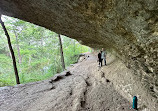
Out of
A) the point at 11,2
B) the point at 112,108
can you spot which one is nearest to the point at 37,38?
the point at 11,2

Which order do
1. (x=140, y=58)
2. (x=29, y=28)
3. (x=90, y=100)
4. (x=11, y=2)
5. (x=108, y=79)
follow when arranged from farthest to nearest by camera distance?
1. (x=29, y=28)
2. (x=108, y=79)
3. (x=11, y=2)
4. (x=90, y=100)
5. (x=140, y=58)

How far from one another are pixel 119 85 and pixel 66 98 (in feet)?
10.5

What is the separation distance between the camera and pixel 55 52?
14.8m

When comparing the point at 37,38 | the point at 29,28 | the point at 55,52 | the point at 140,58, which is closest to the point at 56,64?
the point at 55,52

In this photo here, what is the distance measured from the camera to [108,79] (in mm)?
5625

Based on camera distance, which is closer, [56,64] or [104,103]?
[104,103]

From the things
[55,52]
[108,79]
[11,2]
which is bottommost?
[108,79]

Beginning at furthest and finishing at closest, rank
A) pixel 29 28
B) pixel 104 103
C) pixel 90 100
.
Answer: pixel 29 28 → pixel 90 100 → pixel 104 103

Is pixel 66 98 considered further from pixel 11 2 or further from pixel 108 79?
pixel 11 2

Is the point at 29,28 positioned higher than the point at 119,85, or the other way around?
the point at 29,28

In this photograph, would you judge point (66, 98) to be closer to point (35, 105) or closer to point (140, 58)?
point (35, 105)

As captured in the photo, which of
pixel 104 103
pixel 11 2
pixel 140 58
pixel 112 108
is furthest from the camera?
pixel 11 2

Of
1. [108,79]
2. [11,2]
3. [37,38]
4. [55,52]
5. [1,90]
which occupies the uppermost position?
[11,2]

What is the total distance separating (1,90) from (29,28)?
8.82 meters
